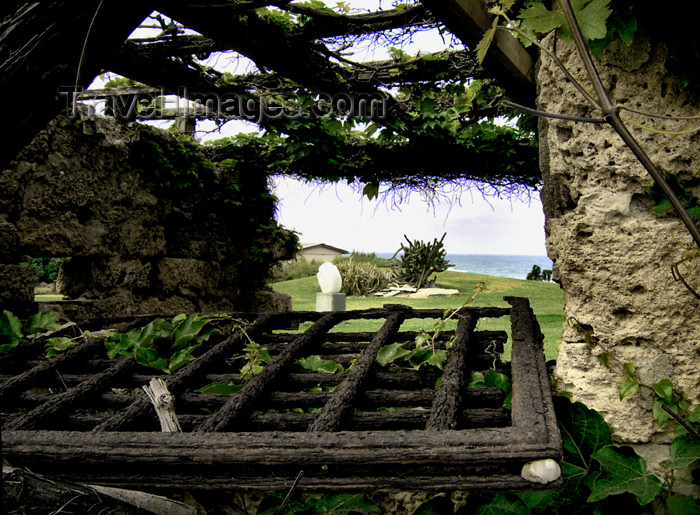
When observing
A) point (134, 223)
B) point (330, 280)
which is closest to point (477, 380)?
point (134, 223)

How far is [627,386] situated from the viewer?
1369 millimetres

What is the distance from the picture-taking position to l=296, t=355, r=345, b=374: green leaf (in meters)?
1.61

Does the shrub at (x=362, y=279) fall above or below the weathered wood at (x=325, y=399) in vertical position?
below

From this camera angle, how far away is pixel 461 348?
5.00 ft

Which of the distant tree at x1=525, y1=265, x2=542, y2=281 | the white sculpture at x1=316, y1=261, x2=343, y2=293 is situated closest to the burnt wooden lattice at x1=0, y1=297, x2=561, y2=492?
the white sculpture at x1=316, y1=261, x2=343, y2=293

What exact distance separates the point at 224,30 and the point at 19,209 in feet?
5.90

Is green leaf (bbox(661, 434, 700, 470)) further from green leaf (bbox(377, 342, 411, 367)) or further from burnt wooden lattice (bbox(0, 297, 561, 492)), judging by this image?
green leaf (bbox(377, 342, 411, 367))

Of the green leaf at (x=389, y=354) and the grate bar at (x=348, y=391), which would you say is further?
the green leaf at (x=389, y=354)

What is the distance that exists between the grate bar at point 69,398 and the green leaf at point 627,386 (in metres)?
1.43

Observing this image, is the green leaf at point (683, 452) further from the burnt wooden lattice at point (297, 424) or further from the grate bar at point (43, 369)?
the grate bar at point (43, 369)

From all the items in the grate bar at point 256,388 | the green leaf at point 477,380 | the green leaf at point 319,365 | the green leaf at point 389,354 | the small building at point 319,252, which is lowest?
the small building at point 319,252

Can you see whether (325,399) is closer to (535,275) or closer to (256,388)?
(256,388)

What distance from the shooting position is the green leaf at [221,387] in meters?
1.38

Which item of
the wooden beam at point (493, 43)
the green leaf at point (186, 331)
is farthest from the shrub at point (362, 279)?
the wooden beam at point (493, 43)
